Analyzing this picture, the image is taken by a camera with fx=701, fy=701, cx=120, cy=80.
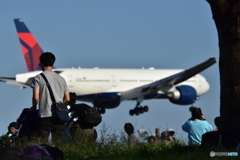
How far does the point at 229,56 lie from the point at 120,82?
129 ft

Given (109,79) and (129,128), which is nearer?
(129,128)

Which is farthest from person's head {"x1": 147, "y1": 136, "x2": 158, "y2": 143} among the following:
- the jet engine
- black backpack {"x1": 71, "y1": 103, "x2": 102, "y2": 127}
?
the jet engine

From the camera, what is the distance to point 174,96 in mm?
46719

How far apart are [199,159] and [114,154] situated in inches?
60.4

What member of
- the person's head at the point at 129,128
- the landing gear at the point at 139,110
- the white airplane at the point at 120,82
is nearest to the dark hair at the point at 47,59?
the person's head at the point at 129,128

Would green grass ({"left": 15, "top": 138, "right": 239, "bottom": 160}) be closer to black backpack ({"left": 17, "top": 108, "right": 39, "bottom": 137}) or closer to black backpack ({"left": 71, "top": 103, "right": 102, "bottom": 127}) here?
black backpack ({"left": 71, "top": 103, "right": 102, "bottom": 127})

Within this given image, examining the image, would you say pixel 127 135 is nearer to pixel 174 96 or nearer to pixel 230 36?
pixel 230 36

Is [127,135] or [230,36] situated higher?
[230,36]

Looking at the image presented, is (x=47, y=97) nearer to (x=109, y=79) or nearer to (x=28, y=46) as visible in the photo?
(x=109, y=79)

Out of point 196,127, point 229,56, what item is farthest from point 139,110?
point 229,56

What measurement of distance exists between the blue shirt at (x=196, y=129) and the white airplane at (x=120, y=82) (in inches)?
1308

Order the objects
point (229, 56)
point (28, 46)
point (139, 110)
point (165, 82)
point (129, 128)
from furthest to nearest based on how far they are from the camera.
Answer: point (28, 46) < point (139, 110) < point (165, 82) < point (129, 128) < point (229, 56)

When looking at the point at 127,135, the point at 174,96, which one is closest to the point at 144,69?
the point at 174,96

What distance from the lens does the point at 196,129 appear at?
10.7 meters
